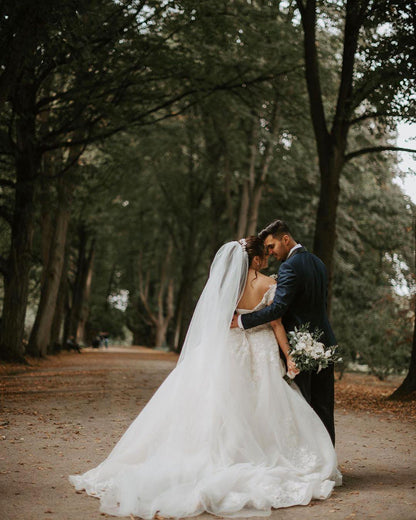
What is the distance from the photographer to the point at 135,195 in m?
34.2

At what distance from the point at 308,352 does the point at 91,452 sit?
295cm

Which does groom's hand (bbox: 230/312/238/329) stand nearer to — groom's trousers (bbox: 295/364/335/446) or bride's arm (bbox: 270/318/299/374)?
bride's arm (bbox: 270/318/299/374)

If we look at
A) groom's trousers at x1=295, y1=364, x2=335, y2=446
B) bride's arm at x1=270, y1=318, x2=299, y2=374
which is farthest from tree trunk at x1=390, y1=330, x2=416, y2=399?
bride's arm at x1=270, y1=318, x2=299, y2=374

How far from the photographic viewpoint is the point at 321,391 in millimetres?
6766

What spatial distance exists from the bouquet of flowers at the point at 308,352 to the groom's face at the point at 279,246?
0.74 metres

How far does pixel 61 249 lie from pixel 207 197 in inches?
498

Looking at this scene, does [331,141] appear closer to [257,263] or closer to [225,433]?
[257,263]

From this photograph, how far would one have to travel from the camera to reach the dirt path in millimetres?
5324

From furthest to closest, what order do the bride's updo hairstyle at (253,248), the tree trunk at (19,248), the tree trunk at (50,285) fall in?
the tree trunk at (50,285) → the tree trunk at (19,248) → the bride's updo hairstyle at (253,248)

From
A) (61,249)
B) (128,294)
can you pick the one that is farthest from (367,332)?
(128,294)

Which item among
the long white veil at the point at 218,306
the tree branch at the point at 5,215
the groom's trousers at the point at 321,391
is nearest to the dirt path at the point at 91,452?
the groom's trousers at the point at 321,391

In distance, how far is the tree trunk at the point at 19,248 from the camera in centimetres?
1867

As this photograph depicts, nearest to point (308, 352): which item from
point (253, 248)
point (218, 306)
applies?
point (218, 306)

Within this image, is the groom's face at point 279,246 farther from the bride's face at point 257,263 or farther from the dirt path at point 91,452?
the dirt path at point 91,452
